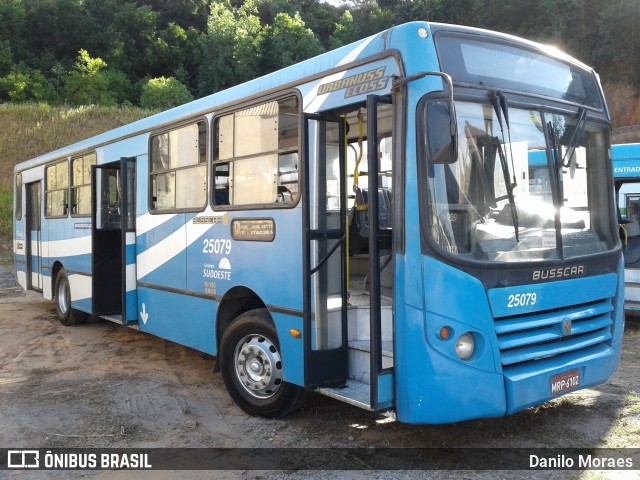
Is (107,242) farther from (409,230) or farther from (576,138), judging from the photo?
(576,138)

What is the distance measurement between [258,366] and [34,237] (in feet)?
25.9

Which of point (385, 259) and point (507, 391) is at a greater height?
point (385, 259)

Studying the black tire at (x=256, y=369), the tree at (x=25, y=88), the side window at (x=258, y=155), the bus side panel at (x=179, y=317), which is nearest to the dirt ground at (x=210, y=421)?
the black tire at (x=256, y=369)

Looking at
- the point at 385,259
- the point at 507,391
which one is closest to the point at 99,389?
the point at 385,259

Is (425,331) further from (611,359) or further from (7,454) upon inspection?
(7,454)

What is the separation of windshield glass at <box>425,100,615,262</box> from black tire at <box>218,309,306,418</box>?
200 cm

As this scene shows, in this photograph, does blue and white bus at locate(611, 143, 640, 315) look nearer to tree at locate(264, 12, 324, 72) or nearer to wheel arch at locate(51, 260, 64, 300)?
wheel arch at locate(51, 260, 64, 300)

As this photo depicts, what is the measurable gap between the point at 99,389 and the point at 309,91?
13.0 feet

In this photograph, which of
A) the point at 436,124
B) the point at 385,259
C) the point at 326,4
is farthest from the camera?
the point at 326,4

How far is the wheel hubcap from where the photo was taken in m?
5.17

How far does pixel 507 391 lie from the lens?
13.2ft

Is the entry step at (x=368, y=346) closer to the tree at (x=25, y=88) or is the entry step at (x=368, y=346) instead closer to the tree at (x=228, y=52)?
the tree at (x=25, y=88)

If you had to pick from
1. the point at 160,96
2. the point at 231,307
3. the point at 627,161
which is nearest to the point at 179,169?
the point at 231,307

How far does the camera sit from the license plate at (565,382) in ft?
13.9
